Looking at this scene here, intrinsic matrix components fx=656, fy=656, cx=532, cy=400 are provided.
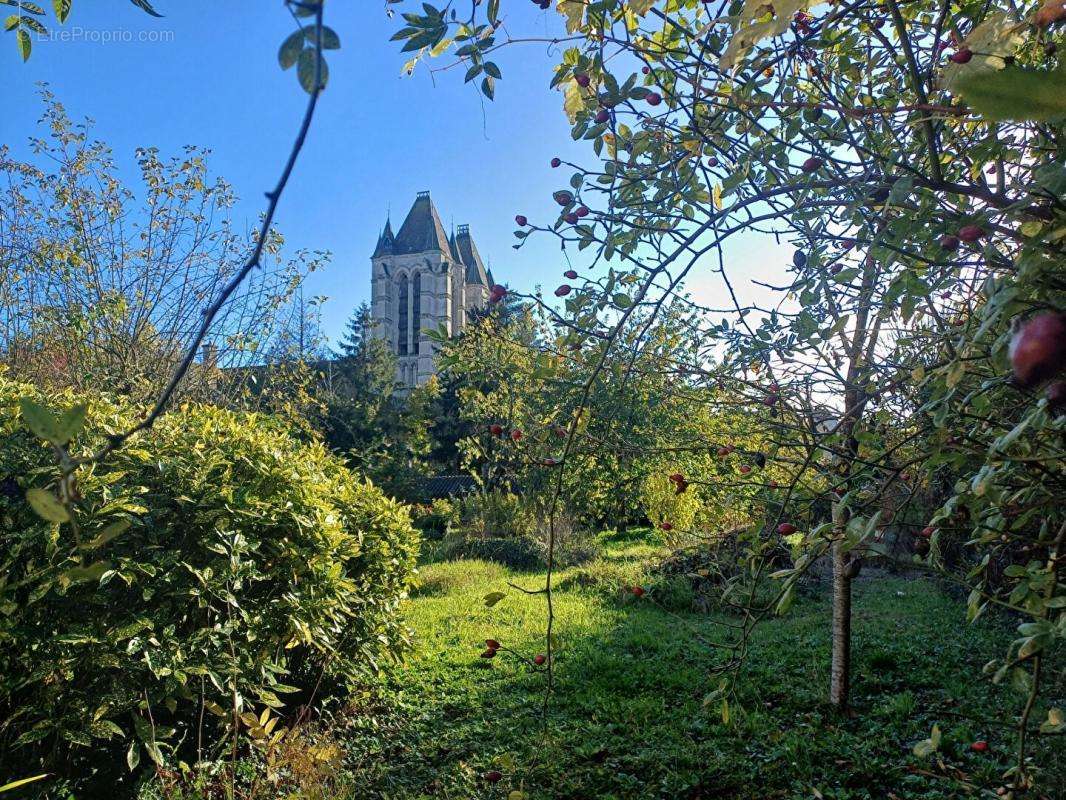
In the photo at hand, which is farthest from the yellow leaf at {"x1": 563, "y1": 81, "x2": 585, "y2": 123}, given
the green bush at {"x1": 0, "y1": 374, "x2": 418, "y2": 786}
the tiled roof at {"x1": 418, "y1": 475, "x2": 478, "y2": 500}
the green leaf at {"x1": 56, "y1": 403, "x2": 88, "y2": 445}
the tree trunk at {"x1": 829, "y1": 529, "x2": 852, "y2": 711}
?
the tiled roof at {"x1": 418, "y1": 475, "x2": 478, "y2": 500}

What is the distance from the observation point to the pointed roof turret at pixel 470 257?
52.8 metres

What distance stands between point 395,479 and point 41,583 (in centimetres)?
1399

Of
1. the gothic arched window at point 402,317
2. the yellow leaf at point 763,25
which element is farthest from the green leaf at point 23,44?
the gothic arched window at point 402,317

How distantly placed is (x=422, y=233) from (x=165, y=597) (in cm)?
4683

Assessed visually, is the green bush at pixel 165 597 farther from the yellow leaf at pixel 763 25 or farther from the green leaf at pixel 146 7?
the yellow leaf at pixel 763 25

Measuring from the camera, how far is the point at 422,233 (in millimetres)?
47500

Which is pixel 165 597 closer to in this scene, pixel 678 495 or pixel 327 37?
pixel 678 495

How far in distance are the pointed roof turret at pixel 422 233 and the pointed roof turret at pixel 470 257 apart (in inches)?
154

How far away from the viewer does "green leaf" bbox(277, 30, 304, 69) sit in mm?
442

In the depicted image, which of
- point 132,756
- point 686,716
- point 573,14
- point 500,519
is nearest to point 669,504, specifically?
point 500,519

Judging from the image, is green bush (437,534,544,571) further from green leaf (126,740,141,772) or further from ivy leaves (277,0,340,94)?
ivy leaves (277,0,340,94)

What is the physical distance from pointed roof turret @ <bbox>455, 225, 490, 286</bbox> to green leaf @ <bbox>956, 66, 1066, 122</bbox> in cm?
5286

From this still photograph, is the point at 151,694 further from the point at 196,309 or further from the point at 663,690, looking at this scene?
the point at 196,309

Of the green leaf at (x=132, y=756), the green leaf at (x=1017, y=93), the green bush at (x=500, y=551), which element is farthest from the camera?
the green bush at (x=500, y=551)
